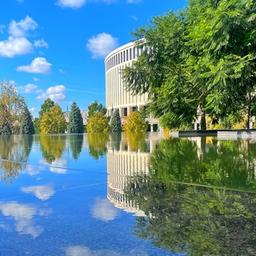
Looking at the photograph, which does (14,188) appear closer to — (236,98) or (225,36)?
(225,36)

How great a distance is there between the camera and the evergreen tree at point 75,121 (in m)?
78.1

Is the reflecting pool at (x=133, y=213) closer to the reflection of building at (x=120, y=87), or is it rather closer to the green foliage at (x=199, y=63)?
the green foliage at (x=199, y=63)

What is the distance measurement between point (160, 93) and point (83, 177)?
21231mm

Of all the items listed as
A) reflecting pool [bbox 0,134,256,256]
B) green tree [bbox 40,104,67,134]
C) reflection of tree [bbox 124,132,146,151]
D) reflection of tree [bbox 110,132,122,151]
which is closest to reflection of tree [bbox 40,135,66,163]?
reflection of tree [bbox 110,132,122,151]

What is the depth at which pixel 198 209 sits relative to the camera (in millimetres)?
5113

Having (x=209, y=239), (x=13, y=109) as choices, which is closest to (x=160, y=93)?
(x=209, y=239)

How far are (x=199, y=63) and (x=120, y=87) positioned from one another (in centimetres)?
7333

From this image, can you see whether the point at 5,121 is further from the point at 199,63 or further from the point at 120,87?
the point at 199,63

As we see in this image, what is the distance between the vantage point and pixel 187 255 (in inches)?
139

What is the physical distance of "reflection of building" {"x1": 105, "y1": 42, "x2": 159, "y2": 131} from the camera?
85.9m

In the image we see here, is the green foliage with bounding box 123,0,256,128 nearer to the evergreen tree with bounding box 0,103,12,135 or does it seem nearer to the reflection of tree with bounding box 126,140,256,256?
the reflection of tree with bounding box 126,140,256,256

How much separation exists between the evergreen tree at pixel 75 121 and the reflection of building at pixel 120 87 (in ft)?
39.9

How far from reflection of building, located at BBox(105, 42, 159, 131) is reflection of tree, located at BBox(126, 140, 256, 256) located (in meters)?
74.3

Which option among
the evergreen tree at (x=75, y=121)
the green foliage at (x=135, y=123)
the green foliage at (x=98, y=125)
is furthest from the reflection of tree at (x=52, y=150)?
the evergreen tree at (x=75, y=121)
